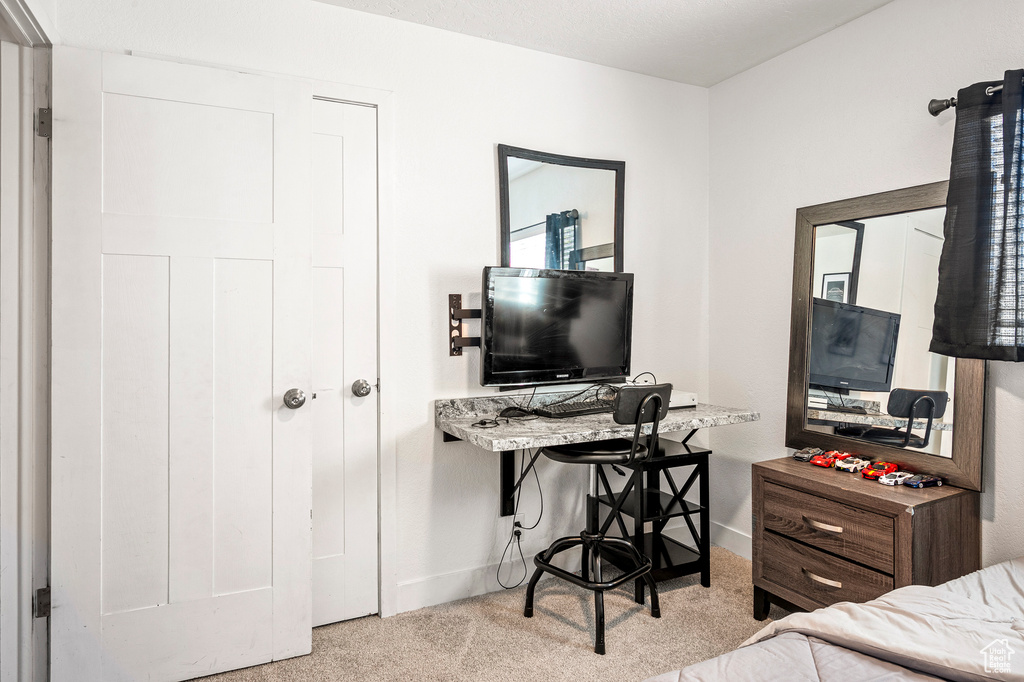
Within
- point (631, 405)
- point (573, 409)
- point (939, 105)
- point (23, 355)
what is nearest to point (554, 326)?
point (573, 409)

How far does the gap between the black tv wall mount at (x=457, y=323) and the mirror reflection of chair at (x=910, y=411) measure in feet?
5.62

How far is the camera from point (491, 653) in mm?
2191

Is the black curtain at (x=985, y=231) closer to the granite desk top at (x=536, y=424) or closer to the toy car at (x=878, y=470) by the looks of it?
the toy car at (x=878, y=470)

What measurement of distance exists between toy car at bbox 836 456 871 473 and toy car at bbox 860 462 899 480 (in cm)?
2

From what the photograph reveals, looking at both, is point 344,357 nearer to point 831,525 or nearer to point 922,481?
point 831,525

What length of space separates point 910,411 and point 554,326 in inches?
56.8

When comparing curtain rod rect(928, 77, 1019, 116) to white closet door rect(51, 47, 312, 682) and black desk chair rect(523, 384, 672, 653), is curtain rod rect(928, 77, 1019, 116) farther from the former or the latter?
white closet door rect(51, 47, 312, 682)

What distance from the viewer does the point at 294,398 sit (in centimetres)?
219

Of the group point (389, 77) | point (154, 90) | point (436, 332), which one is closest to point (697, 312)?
point (436, 332)

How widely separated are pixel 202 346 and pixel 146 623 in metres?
0.94

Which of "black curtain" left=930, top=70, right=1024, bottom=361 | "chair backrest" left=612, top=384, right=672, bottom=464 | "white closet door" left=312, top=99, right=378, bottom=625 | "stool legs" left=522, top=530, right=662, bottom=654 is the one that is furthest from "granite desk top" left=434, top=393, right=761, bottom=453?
"black curtain" left=930, top=70, right=1024, bottom=361

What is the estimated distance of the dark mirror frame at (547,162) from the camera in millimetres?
2719

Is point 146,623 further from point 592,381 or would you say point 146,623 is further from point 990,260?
point 990,260

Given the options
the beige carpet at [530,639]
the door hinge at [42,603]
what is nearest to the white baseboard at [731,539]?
the beige carpet at [530,639]
